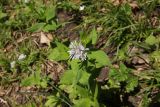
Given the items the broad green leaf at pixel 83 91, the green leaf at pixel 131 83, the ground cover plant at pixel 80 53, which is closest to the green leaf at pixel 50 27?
the ground cover plant at pixel 80 53

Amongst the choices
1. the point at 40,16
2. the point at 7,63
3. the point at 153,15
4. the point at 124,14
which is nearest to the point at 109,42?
the point at 124,14

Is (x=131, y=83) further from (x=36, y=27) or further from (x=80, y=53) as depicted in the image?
(x=36, y=27)

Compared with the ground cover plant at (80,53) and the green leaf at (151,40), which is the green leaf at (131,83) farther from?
the green leaf at (151,40)

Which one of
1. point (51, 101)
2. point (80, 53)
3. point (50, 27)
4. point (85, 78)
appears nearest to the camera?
point (80, 53)

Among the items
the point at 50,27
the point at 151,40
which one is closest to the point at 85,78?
the point at 151,40

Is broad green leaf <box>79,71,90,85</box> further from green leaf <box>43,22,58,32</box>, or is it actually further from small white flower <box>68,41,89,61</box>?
green leaf <box>43,22,58,32</box>

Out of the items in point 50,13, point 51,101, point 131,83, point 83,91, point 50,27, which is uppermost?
point 50,13

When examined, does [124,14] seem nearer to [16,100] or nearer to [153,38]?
[153,38]

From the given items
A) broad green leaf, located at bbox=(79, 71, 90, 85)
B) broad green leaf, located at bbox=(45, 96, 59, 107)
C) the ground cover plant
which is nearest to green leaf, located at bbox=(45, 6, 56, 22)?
the ground cover plant
